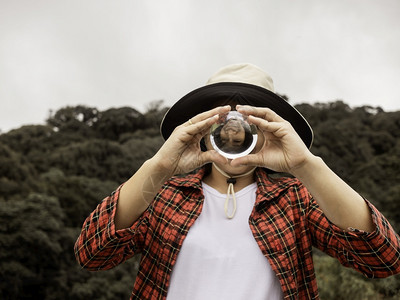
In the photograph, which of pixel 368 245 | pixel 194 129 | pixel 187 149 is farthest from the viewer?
pixel 187 149

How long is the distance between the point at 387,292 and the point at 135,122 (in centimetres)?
3917

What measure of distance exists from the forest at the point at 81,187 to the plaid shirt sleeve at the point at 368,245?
2.83 m

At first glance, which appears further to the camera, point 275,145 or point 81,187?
point 81,187

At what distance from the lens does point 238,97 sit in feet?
5.78

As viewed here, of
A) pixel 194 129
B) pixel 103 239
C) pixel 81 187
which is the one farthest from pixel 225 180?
pixel 81 187

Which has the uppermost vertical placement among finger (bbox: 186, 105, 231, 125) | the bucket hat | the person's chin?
the bucket hat

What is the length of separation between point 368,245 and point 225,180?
635mm

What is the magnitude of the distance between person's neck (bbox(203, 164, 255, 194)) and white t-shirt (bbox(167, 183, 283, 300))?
0.20 m

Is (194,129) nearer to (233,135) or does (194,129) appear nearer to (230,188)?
(233,135)

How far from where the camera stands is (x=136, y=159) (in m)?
29.5

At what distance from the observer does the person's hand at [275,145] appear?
5.02 ft

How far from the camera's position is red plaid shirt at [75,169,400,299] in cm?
150

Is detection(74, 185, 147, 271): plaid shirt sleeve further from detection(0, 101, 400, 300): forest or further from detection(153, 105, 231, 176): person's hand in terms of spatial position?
detection(0, 101, 400, 300): forest

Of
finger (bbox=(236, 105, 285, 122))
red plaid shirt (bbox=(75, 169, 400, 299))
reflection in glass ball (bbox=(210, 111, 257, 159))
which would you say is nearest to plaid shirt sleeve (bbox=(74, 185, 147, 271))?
red plaid shirt (bbox=(75, 169, 400, 299))
